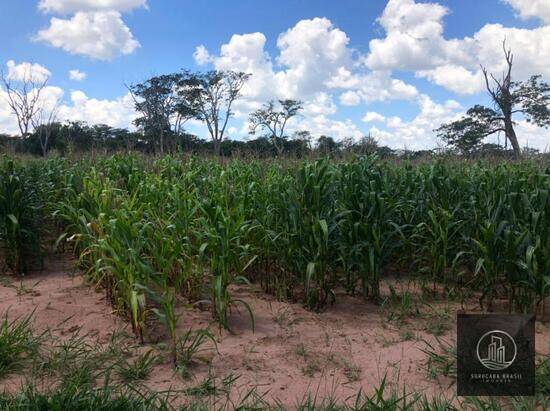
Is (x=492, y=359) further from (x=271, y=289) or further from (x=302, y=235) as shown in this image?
(x=271, y=289)

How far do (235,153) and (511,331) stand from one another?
226 inches

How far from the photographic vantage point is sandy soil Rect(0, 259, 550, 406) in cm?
286

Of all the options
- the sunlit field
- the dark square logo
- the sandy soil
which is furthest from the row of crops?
the dark square logo

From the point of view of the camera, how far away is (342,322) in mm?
3758

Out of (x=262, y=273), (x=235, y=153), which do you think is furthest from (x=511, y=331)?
(x=235, y=153)

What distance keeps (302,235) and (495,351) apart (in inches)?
64.5

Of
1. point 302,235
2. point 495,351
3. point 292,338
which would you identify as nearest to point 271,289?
point 302,235

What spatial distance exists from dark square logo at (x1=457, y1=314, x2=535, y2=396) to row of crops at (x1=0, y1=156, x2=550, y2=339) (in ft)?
2.74

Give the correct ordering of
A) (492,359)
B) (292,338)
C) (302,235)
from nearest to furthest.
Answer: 1. (492,359)
2. (292,338)
3. (302,235)

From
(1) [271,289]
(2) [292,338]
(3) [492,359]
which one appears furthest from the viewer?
(1) [271,289]

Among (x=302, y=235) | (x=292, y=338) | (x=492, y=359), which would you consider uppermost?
(x=302, y=235)

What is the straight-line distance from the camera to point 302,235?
389 centimetres

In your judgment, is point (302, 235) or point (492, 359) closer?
point (492, 359)

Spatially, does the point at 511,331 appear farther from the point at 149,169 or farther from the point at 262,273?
the point at 149,169
